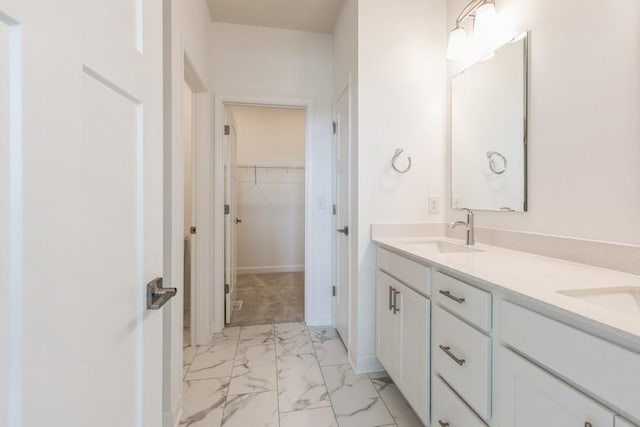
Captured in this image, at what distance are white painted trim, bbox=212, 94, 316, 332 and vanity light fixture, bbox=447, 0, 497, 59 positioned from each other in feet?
4.04

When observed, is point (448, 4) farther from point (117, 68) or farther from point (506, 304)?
point (117, 68)

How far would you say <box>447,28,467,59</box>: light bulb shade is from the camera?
70.5 inches

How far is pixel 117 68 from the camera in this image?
604 millimetres

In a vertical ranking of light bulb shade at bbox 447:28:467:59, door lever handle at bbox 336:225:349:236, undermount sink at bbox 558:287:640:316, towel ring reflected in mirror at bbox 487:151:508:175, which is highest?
light bulb shade at bbox 447:28:467:59

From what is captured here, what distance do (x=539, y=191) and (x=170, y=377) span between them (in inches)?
75.9

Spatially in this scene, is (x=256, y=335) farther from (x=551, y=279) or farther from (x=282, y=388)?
(x=551, y=279)

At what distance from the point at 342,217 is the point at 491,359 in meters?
1.50

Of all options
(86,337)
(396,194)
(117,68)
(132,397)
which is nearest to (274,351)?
(396,194)

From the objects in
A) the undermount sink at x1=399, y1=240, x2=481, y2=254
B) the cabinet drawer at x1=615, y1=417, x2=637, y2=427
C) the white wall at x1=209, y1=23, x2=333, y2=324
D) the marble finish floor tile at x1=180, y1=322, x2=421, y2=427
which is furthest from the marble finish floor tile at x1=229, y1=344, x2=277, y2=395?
the cabinet drawer at x1=615, y1=417, x2=637, y2=427

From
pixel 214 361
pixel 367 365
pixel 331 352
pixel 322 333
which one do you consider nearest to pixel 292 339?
pixel 322 333

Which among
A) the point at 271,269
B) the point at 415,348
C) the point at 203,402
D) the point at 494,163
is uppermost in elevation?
the point at 494,163

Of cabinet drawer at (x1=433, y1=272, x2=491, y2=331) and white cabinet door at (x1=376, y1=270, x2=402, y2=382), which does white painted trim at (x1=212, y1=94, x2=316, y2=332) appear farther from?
cabinet drawer at (x1=433, y1=272, x2=491, y2=331)

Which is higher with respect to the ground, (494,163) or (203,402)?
(494,163)

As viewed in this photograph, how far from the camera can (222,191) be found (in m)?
2.52
